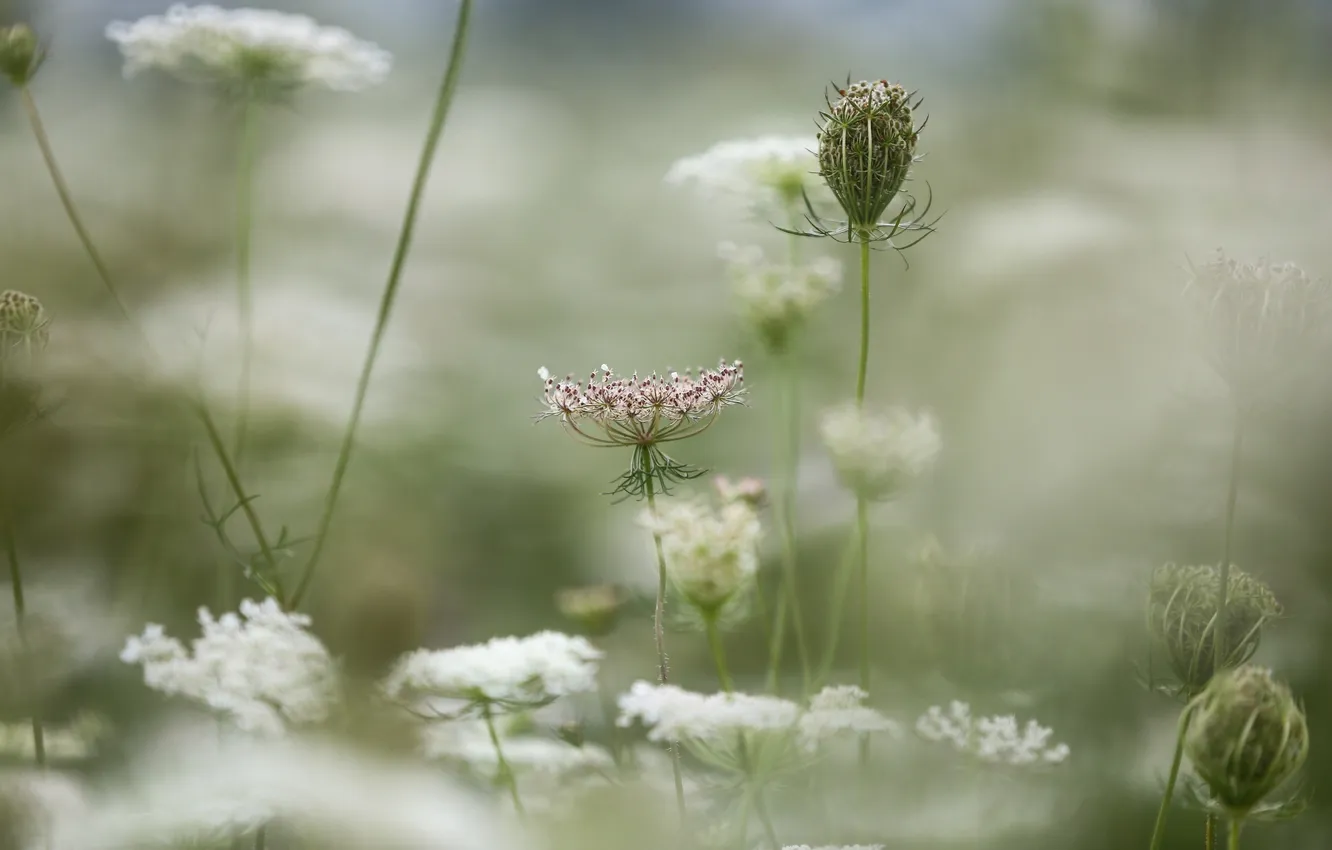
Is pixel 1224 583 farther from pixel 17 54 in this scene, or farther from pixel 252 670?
pixel 17 54

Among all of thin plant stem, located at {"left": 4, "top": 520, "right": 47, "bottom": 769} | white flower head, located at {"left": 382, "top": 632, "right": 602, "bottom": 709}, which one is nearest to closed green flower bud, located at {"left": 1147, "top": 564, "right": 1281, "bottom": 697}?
white flower head, located at {"left": 382, "top": 632, "right": 602, "bottom": 709}

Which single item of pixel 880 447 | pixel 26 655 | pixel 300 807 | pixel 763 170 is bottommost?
pixel 300 807

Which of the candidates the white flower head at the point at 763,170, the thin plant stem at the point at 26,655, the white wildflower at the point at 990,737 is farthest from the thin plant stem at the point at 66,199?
the white wildflower at the point at 990,737

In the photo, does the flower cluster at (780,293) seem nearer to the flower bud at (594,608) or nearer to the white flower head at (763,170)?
the white flower head at (763,170)

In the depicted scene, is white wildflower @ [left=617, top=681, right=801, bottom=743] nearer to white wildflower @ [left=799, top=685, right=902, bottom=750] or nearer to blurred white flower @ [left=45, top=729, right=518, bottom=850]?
white wildflower @ [left=799, top=685, right=902, bottom=750]

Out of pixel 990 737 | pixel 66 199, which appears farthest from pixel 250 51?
pixel 990 737
